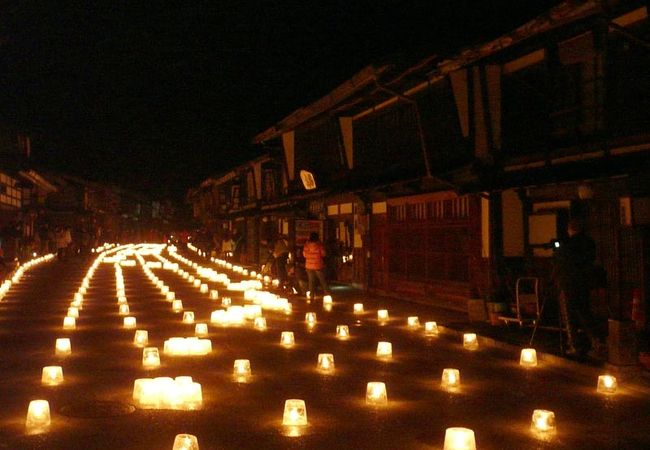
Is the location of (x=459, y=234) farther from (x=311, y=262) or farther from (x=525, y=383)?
(x=525, y=383)

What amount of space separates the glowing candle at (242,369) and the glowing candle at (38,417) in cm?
313

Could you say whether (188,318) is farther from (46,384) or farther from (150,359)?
(46,384)

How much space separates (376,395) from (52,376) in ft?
13.5

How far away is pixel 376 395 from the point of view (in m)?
8.93

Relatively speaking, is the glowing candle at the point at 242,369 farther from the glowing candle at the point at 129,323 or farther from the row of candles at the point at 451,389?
the glowing candle at the point at 129,323

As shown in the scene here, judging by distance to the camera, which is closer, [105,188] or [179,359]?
[179,359]

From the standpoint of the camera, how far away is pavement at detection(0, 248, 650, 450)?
742 centimetres

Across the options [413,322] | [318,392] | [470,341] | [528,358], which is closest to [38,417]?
[318,392]

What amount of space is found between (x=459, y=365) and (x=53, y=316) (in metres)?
10.3

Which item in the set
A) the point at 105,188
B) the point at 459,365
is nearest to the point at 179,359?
the point at 459,365

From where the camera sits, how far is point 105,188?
11188 centimetres

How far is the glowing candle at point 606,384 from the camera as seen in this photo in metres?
9.74

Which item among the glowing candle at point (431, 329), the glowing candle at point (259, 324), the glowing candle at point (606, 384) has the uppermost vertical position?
the glowing candle at point (259, 324)

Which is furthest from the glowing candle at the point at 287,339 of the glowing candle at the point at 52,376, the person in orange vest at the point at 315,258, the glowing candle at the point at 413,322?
the person in orange vest at the point at 315,258
